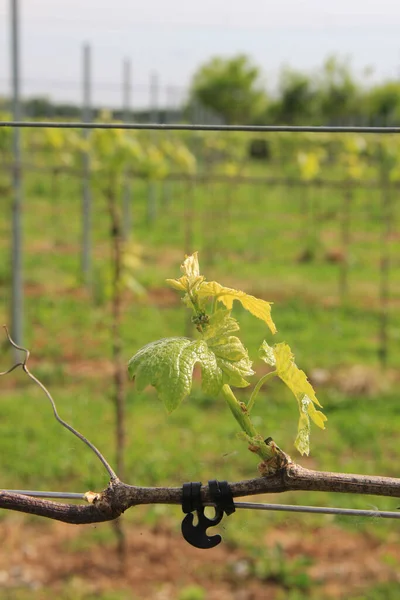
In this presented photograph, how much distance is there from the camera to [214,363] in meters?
1.07

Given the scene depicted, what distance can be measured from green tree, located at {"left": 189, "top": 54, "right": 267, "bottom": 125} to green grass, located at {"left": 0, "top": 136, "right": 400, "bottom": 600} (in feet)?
89.9

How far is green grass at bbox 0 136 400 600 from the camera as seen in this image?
451cm

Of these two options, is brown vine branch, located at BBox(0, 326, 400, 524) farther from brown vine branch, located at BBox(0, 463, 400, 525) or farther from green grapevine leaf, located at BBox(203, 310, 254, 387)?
green grapevine leaf, located at BBox(203, 310, 254, 387)

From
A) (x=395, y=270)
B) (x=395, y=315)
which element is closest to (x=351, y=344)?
(x=395, y=315)

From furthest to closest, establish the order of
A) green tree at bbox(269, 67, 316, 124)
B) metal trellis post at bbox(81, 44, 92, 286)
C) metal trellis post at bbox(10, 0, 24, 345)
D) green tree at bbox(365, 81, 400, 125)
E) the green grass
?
green tree at bbox(269, 67, 316, 124) < green tree at bbox(365, 81, 400, 125) < metal trellis post at bbox(81, 44, 92, 286) < metal trellis post at bbox(10, 0, 24, 345) < the green grass

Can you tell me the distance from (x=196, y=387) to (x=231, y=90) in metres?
38.0

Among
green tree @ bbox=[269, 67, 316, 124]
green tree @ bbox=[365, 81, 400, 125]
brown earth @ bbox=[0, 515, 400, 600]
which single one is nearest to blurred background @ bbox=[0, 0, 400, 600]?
brown earth @ bbox=[0, 515, 400, 600]

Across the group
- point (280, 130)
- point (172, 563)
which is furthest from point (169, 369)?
point (172, 563)

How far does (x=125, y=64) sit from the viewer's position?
11.0 metres

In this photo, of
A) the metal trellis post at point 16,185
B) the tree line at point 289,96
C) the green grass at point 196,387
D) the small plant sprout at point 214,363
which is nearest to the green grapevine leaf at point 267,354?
the small plant sprout at point 214,363

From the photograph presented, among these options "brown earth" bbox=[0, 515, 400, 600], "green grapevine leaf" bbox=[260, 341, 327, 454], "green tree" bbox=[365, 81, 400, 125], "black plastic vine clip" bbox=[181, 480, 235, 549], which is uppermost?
"green tree" bbox=[365, 81, 400, 125]

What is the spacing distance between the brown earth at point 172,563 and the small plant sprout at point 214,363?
2607 mm

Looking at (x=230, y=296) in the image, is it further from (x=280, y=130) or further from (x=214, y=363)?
(x=280, y=130)

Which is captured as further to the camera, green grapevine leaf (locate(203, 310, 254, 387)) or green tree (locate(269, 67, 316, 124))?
green tree (locate(269, 67, 316, 124))
